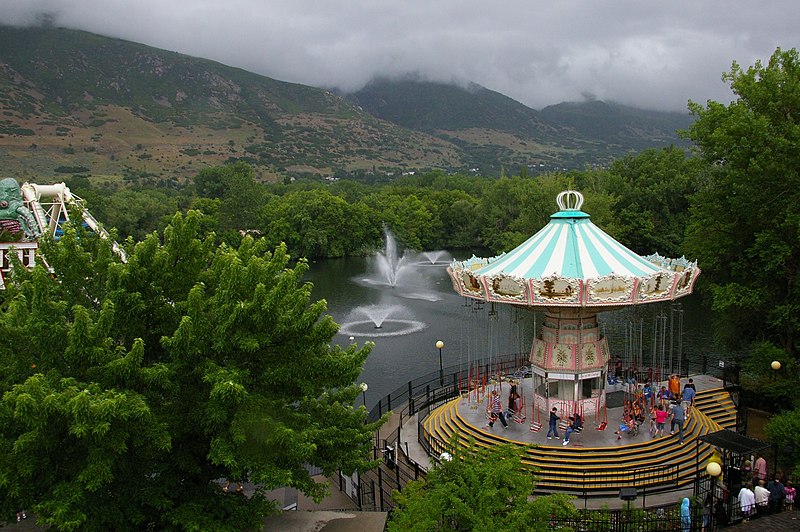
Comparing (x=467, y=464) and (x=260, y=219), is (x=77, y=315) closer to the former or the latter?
(x=467, y=464)

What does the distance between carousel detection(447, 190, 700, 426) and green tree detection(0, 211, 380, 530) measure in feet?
19.5

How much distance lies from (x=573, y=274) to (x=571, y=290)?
3.40 feet

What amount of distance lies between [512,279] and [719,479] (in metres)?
7.02

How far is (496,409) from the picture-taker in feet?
66.2

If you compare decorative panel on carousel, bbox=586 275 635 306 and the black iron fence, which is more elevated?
decorative panel on carousel, bbox=586 275 635 306

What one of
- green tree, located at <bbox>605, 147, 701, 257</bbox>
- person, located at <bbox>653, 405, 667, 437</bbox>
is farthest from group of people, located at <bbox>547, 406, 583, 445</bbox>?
green tree, located at <bbox>605, 147, 701, 257</bbox>

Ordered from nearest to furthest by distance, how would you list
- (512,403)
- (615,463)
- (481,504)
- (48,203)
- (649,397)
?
(481,504)
(615,463)
(512,403)
(649,397)
(48,203)

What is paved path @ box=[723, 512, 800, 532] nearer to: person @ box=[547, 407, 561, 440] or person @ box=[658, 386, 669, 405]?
person @ box=[547, 407, 561, 440]

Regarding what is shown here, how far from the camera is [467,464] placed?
42.1 feet

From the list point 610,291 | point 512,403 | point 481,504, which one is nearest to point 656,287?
point 610,291

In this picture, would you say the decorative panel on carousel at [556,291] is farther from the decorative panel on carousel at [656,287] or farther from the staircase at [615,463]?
the staircase at [615,463]

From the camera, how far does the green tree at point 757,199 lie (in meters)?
21.0

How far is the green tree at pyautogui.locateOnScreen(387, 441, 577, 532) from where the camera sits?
1132 centimetres

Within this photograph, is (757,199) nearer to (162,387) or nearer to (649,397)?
(649,397)
